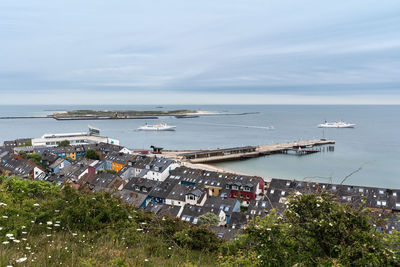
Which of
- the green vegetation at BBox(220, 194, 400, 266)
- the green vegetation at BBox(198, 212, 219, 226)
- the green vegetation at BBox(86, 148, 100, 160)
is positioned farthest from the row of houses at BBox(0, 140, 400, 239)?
the green vegetation at BBox(220, 194, 400, 266)

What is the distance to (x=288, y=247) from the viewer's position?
4676mm

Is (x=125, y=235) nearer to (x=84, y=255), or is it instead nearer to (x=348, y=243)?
(x=84, y=255)

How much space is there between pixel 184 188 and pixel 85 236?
23452 millimetres

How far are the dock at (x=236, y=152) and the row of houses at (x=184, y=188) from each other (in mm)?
20108

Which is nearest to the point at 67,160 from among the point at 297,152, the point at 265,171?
the point at 265,171

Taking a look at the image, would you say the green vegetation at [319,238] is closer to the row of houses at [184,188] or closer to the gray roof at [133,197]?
the row of houses at [184,188]

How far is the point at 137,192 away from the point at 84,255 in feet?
84.2

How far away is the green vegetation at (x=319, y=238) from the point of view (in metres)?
4.00

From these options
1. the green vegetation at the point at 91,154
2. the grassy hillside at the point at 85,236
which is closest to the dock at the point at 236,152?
the green vegetation at the point at 91,154

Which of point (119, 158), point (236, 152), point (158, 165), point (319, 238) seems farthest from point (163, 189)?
point (236, 152)

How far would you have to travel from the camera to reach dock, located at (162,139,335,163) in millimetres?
61531

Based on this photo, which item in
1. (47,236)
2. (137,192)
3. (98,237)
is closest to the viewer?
(47,236)

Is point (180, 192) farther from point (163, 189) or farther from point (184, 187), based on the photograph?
point (163, 189)

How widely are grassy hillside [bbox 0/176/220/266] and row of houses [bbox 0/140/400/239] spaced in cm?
1048
